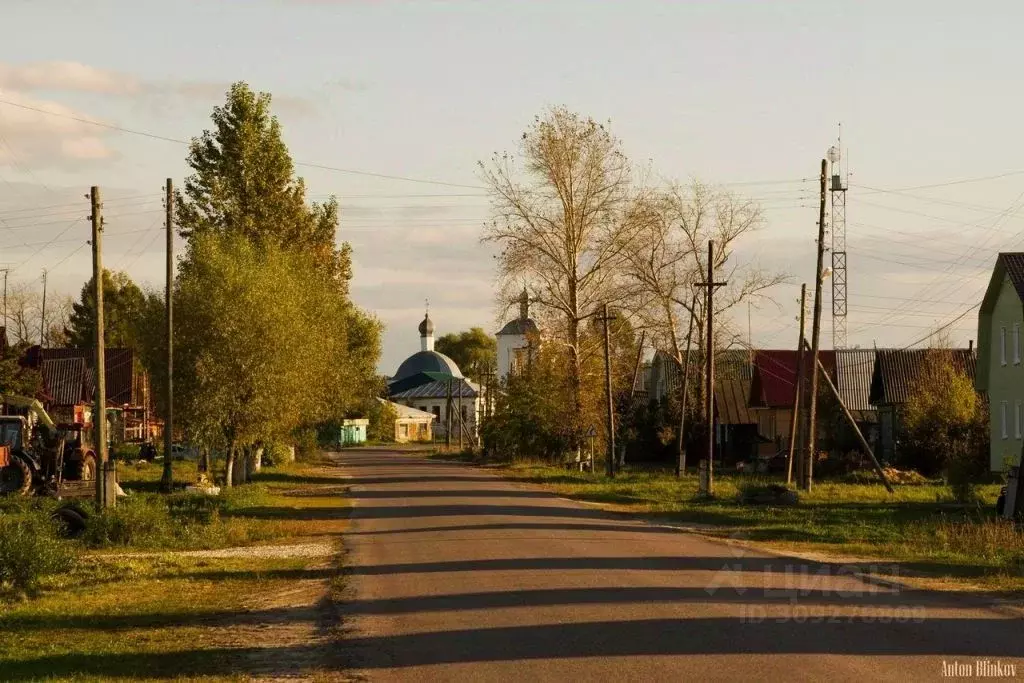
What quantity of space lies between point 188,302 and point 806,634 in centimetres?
3139

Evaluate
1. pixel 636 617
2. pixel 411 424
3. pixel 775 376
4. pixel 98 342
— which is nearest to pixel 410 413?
pixel 411 424

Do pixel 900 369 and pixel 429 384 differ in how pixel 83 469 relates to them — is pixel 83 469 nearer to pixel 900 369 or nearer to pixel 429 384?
pixel 900 369

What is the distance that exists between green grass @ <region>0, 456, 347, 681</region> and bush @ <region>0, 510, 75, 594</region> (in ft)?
0.63

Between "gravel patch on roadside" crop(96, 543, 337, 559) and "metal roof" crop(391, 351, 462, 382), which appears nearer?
"gravel patch on roadside" crop(96, 543, 337, 559)

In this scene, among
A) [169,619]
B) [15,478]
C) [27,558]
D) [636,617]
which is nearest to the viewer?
[636,617]

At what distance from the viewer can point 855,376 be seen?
70000 mm

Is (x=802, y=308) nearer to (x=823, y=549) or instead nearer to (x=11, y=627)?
(x=823, y=549)

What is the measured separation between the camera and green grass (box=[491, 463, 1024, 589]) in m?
19.3

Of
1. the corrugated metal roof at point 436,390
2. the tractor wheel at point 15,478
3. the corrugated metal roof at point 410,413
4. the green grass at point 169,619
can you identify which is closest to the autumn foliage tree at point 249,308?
the tractor wheel at point 15,478

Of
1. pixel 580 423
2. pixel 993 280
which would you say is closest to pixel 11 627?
pixel 993 280

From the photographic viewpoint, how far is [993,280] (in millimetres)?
46156

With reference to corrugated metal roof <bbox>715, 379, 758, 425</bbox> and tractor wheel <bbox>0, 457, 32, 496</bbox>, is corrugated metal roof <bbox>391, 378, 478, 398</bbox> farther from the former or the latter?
tractor wheel <bbox>0, 457, 32, 496</bbox>

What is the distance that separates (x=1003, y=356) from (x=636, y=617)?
36162 millimetres

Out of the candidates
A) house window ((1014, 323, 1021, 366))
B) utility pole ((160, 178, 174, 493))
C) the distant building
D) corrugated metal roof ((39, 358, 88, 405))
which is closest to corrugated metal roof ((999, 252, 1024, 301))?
house window ((1014, 323, 1021, 366))
